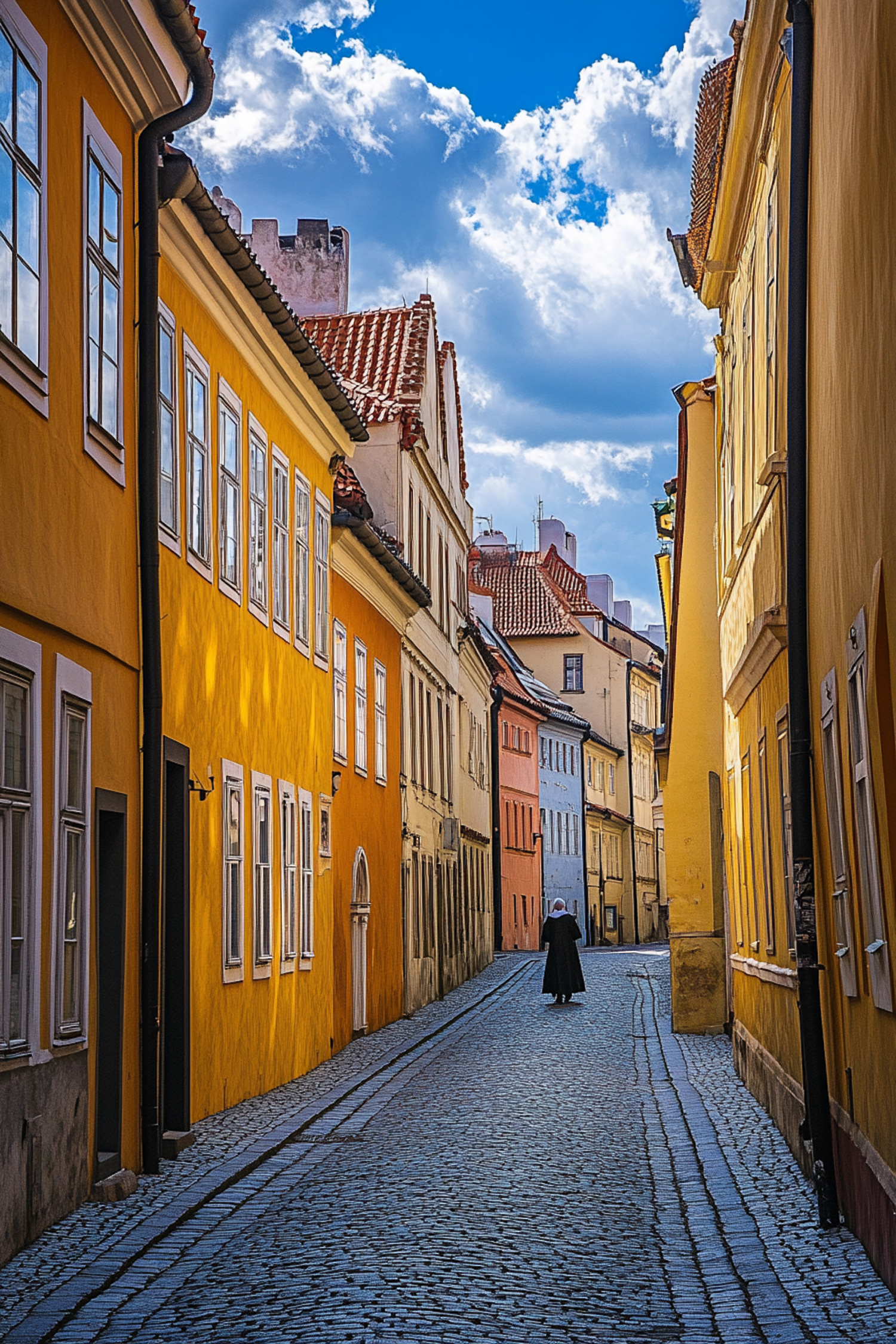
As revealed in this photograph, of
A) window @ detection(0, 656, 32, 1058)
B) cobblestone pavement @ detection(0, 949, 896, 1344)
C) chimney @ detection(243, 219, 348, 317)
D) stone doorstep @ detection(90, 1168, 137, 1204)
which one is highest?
chimney @ detection(243, 219, 348, 317)

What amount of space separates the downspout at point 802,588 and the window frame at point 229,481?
233 inches

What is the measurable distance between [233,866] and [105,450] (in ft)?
18.1

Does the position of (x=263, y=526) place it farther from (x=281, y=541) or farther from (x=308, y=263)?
(x=308, y=263)

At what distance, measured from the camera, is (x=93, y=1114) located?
10.3 m

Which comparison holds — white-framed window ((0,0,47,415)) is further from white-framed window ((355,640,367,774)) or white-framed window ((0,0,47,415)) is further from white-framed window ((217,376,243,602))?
white-framed window ((355,640,367,774))

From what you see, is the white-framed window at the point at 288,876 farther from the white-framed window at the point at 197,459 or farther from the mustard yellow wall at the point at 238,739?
the white-framed window at the point at 197,459

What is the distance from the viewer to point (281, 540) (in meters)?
18.0

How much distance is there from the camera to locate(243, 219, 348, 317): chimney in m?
33.0

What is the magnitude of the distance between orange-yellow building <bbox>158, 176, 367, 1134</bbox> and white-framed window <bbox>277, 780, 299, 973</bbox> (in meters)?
0.03

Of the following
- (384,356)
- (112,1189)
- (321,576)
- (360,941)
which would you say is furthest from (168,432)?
(384,356)

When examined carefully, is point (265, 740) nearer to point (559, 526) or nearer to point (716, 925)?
point (716, 925)

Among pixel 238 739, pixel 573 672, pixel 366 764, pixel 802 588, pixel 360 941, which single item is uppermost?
pixel 573 672

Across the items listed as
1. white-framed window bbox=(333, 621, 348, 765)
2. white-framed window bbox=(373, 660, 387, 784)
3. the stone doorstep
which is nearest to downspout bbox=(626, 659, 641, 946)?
white-framed window bbox=(373, 660, 387, 784)

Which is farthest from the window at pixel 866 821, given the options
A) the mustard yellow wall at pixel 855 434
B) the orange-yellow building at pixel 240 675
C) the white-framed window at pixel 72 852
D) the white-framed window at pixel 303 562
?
the white-framed window at pixel 303 562
